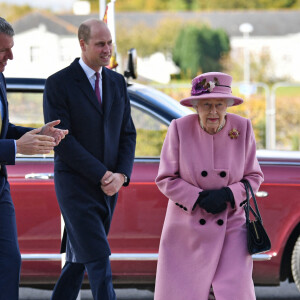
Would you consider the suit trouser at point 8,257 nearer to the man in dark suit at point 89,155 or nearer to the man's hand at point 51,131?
the man's hand at point 51,131

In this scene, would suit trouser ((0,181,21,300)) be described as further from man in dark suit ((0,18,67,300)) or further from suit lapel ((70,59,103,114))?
suit lapel ((70,59,103,114))

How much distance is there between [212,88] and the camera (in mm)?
4676

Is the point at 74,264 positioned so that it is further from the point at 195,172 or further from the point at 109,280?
the point at 195,172

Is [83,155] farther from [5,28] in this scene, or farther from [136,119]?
[136,119]

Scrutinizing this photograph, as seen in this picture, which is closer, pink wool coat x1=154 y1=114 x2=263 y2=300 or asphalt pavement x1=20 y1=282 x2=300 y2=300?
pink wool coat x1=154 y1=114 x2=263 y2=300

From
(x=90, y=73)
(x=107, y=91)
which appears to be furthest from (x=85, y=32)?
(x=107, y=91)

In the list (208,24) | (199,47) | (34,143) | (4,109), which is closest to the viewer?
(34,143)

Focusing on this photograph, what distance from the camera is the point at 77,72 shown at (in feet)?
17.0

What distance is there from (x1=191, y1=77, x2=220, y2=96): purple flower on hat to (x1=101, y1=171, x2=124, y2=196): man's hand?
2.49ft

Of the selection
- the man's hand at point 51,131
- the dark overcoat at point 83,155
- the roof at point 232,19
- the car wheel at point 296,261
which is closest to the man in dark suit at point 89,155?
the dark overcoat at point 83,155

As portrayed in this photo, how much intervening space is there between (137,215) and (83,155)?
132cm

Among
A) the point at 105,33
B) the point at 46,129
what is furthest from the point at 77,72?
the point at 46,129

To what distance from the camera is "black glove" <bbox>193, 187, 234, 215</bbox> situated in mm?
4517

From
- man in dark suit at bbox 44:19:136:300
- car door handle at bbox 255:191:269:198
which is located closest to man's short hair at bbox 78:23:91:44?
man in dark suit at bbox 44:19:136:300
